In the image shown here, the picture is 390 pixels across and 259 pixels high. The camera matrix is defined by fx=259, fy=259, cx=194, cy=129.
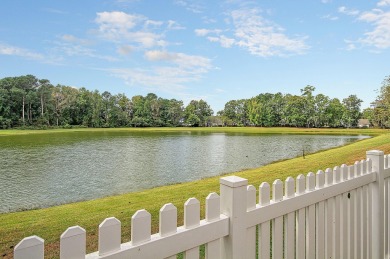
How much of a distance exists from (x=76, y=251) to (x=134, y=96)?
88629mm

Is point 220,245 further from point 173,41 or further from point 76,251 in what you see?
point 173,41

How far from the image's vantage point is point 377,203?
2574 mm

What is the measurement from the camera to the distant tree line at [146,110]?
6412cm

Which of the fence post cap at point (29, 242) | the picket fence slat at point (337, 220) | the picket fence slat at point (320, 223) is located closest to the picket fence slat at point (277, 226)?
the picket fence slat at point (320, 223)

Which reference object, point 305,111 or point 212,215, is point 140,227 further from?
point 305,111

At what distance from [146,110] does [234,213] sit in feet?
264

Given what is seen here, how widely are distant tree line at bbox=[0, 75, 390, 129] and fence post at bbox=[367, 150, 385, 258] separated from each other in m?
65.8

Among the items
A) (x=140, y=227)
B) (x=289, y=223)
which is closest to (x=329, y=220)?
(x=289, y=223)

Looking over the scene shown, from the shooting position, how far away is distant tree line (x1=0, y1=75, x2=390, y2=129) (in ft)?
210

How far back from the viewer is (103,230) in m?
0.98

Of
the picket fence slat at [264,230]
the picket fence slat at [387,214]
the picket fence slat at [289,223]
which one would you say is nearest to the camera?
the picket fence slat at [264,230]

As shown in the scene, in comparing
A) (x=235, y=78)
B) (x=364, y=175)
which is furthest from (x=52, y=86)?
(x=364, y=175)

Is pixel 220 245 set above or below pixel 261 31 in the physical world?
below

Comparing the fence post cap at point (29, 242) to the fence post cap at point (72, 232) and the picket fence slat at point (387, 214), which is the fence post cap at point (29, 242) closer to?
the fence post cap at point (72, 232)
